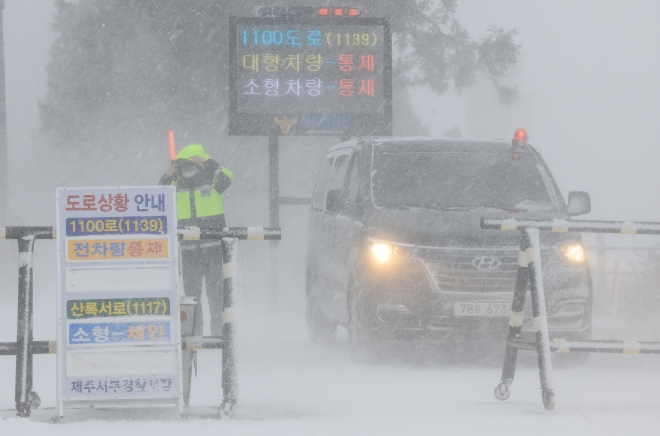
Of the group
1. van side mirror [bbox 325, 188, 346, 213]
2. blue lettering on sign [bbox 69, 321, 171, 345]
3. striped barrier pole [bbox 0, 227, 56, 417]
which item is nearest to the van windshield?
van side mirror [bbox 325, 188, 346, 213]

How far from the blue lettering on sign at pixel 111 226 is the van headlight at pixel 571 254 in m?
4.12

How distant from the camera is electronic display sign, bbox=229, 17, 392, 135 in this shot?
51.3 ft

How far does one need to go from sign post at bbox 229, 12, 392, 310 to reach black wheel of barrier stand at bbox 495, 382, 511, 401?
879cm

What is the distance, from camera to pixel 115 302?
6.20 metres

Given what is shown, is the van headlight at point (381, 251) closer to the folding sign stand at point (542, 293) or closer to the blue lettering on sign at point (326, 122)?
the folding sign stand at point (542, 293)

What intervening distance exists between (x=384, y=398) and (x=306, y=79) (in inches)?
352

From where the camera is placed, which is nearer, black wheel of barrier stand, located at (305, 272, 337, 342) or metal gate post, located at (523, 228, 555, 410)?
metal gate post, located at (523, 228, 555, 410)

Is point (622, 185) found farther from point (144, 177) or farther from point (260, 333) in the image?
point (260, 333)

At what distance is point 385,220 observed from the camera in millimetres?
9328

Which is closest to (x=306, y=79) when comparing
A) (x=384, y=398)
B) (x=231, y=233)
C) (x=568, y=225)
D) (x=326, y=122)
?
(x=326, y=122)

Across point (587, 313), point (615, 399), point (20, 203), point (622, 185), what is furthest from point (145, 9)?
point (622, 185)

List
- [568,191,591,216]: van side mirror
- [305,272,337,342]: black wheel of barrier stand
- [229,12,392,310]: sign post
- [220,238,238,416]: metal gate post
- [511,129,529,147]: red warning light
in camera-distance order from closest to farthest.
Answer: [220,238,238,416]: metal gate post → [568,191,591,216]: van side mirror → [511,129,529,147]: red warning light → [305,272,337,342]: black wheel of barrier stand → [229,12,392,310]: sign post

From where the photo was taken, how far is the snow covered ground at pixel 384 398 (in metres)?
6.03

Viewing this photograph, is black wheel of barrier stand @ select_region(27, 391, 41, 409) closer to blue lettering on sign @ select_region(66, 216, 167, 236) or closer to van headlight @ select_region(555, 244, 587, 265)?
blue lettering on sign @ select_region(66, 216, 167, 236)
